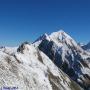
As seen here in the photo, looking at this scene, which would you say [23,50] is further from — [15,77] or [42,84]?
[15,77]

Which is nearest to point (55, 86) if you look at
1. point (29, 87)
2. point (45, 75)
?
point (45, 75)

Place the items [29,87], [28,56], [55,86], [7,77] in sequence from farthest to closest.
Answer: [28,56]
[55,86]
[29,87]
[7,77]

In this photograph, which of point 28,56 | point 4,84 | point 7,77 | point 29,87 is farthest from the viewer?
point 28,56

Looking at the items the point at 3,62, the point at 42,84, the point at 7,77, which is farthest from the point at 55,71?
the point at 7,77

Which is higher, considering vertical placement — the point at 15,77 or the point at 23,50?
the point at 23,50

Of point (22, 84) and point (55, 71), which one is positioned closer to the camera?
point (22, 84)

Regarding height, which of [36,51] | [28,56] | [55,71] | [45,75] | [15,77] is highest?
[36,51]

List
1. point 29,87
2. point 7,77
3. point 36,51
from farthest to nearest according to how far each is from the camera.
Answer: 1. point 36,51
2. point 29,87
3. point 7,77

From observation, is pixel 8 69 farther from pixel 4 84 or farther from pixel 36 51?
pixel 36 51

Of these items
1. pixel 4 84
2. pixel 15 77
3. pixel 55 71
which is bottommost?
pixel 4 84
